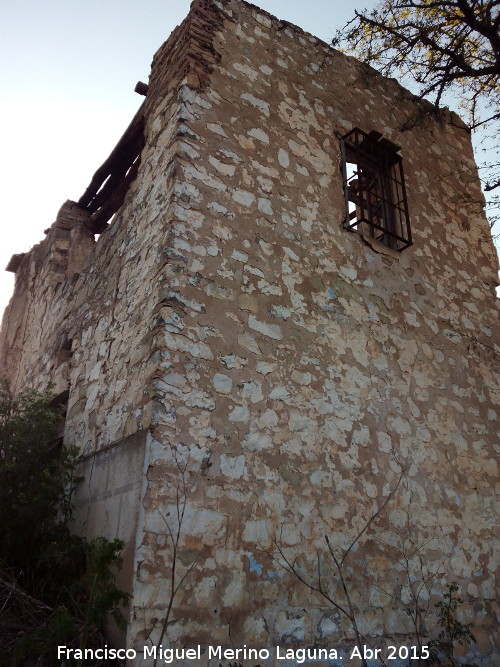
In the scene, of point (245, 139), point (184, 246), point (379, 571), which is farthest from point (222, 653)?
point (245, 139)

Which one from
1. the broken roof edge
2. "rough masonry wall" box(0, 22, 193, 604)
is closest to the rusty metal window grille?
the broken roof edge

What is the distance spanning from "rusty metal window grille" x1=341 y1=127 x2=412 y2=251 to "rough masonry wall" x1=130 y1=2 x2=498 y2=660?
16cm

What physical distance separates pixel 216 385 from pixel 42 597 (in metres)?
1.62

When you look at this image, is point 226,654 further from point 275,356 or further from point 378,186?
point 378,186

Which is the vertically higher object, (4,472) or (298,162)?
(298,162)

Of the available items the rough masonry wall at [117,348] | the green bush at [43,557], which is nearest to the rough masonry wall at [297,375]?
the rough masonry wall at [117,348]

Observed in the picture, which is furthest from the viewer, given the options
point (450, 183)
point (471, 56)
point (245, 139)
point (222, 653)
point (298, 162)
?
point (450, 183)

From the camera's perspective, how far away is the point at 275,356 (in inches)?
152

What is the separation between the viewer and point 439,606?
400 cm

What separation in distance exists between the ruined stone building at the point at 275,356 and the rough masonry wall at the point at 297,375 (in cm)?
2

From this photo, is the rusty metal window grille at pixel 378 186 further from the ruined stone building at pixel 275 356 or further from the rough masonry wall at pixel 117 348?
the rough masonry wall at pixel 117 348

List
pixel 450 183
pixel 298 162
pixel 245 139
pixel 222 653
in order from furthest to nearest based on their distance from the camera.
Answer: pixel 450 183 < pixel 298 162 < pixel 245 139 < pixel 222 653

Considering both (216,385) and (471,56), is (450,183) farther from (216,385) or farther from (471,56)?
(216,385)

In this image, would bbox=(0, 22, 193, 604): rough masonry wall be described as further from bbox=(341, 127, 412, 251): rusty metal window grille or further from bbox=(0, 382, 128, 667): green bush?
bbox=(341, 127, 412, 251): rusty metal window grille
